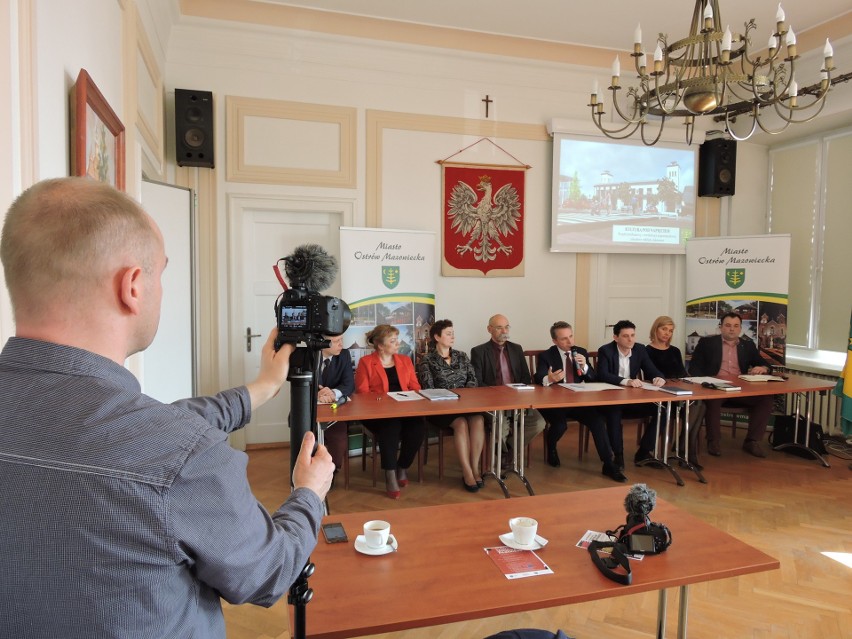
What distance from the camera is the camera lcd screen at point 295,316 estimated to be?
121 cm

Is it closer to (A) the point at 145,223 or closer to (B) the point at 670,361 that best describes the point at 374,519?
(A) the point at 145,223

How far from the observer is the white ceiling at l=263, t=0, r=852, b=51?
480 centimetres

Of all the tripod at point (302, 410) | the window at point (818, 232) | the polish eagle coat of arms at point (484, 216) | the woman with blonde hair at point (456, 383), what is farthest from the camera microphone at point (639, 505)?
the window at point (818, 232)

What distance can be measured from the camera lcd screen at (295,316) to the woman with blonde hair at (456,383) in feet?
10.6

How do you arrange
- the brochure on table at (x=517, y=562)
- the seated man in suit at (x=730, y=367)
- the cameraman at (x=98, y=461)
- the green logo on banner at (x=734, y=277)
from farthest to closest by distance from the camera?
the green logo on banner at (x=734, y=277) → the seated man in suit at (x=730, y=367) → the brochure on table at (x=517, y=562) → the cameraman at (x=98, y=461)

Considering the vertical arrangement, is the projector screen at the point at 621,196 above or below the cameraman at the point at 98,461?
above

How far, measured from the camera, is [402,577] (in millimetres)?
1623

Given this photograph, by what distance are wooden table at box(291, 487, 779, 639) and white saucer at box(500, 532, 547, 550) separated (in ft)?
0.07

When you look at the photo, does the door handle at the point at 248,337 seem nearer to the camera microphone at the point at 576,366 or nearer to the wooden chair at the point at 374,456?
the wooden chair at the point at 374,456

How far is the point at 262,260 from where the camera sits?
17.1 ft

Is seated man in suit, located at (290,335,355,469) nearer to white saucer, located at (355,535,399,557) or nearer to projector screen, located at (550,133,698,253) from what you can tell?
white saucer, located at (355,535,399,557)

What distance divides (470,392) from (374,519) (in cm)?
246

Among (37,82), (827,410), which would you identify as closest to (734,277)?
(827,410)

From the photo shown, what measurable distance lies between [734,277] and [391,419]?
3901 mm
